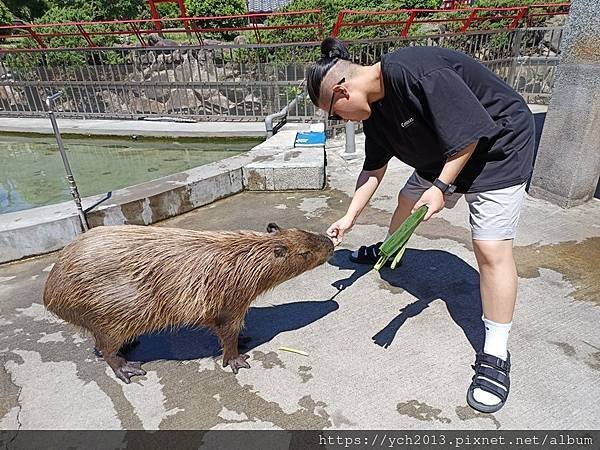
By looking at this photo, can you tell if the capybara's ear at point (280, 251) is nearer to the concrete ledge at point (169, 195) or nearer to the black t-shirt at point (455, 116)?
the black t-shirt at point (455, 116)

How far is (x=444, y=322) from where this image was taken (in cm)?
292

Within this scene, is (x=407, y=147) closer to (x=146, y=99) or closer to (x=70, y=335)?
(x=70, y=335)

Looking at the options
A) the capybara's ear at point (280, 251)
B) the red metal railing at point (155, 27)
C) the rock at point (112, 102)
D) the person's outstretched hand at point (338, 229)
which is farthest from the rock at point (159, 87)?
the capybara's ear at point (280, 251)

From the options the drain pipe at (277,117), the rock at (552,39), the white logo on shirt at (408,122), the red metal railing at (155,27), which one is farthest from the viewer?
the rock at (552,39)

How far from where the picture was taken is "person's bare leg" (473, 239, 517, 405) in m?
2.28

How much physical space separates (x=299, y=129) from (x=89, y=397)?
4831 millimetres

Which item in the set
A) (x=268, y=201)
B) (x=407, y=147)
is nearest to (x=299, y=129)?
(x=268, y=201)

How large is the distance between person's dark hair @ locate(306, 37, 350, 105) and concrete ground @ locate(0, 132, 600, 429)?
60.2 inches

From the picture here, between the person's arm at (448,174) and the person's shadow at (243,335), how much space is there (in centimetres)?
129

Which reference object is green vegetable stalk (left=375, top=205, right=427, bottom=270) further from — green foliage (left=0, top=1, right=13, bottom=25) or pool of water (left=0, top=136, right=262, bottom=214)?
green foliage (left=0, top=1, right=13, bottom=25)

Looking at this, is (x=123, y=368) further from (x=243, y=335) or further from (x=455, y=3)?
(x=455, y=3)

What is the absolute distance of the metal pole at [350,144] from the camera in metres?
6.10

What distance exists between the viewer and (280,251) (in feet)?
8.64

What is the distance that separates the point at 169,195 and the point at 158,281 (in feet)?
7.32
